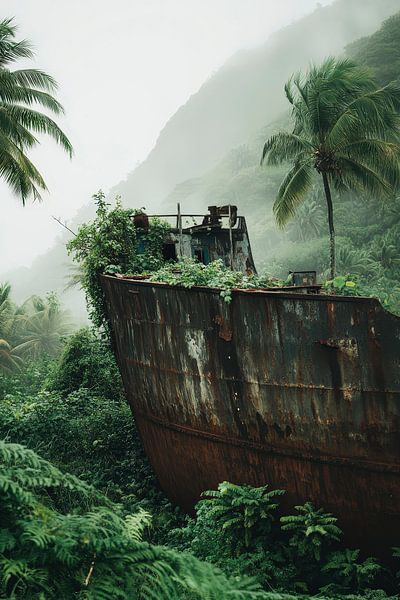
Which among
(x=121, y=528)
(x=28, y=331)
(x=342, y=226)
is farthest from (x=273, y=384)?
(x=342, y=226)

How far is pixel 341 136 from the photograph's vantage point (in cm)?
1307

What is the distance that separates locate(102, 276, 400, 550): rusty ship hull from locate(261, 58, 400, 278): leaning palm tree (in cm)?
741

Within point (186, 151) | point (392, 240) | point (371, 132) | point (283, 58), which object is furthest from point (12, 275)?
point (371, 132)

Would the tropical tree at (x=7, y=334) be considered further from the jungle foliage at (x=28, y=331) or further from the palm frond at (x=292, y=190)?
the palm frond at (x=292, y=190)

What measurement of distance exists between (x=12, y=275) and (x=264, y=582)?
130 meters

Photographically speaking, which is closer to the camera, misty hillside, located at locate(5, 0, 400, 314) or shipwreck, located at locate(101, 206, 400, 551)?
shipwreck, located at locate(101, 206, 400, 551)

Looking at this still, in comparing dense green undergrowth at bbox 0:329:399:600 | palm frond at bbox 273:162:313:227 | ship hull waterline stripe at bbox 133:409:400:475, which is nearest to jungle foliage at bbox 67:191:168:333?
dense green undergrowth at bbox 0:329:399:600

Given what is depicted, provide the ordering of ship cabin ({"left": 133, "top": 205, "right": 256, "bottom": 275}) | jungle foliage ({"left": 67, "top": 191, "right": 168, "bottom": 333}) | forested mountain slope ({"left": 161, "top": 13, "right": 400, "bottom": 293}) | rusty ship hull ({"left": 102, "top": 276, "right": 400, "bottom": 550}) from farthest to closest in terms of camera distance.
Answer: forested mountain slope ({"left": 161, "top": 13, "right": 400, "bottom": 293}), ship cabin ({"left": 133, "top": 205, "right": 256, "bottom": 275}), jungle foliage ({"left": 67, "top": 191, "right": 168, "bottom": 333}), rusty ship hull ({"left": 102, "top": 276, "right": 400, "bottom": 550})

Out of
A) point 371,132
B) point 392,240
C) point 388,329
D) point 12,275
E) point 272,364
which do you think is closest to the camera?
point 388,329

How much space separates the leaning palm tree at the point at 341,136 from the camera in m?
13.3

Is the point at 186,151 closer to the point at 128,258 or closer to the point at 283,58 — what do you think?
the point at 283,58

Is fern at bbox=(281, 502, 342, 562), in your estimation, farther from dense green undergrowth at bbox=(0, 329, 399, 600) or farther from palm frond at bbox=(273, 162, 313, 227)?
palm frond at bbox=(273, 162, 313, 227)

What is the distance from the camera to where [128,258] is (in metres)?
9.92

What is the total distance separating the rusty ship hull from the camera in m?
5.43
